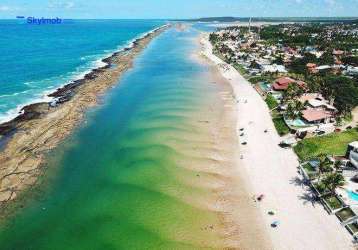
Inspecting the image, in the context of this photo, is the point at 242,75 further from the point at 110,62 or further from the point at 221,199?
the point at 221,199

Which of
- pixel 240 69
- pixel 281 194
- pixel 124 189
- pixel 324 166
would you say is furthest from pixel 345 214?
pixel 240 69

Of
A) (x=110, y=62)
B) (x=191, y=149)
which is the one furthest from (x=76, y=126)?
(x=110, y=62)

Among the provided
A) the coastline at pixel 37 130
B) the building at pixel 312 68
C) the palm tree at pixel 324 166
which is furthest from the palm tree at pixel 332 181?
the building at pixel 312 68

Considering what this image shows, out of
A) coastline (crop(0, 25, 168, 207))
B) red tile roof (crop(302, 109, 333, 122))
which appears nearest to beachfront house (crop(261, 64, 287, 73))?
red tile roof (crop(302, 109, 333, 122))

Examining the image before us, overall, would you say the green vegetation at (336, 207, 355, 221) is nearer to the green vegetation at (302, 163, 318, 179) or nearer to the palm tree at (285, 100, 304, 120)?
the green vegetation at (302, 163, 318, 179)

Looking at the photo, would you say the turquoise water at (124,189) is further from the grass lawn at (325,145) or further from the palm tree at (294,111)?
the palm tree at (294,111)
